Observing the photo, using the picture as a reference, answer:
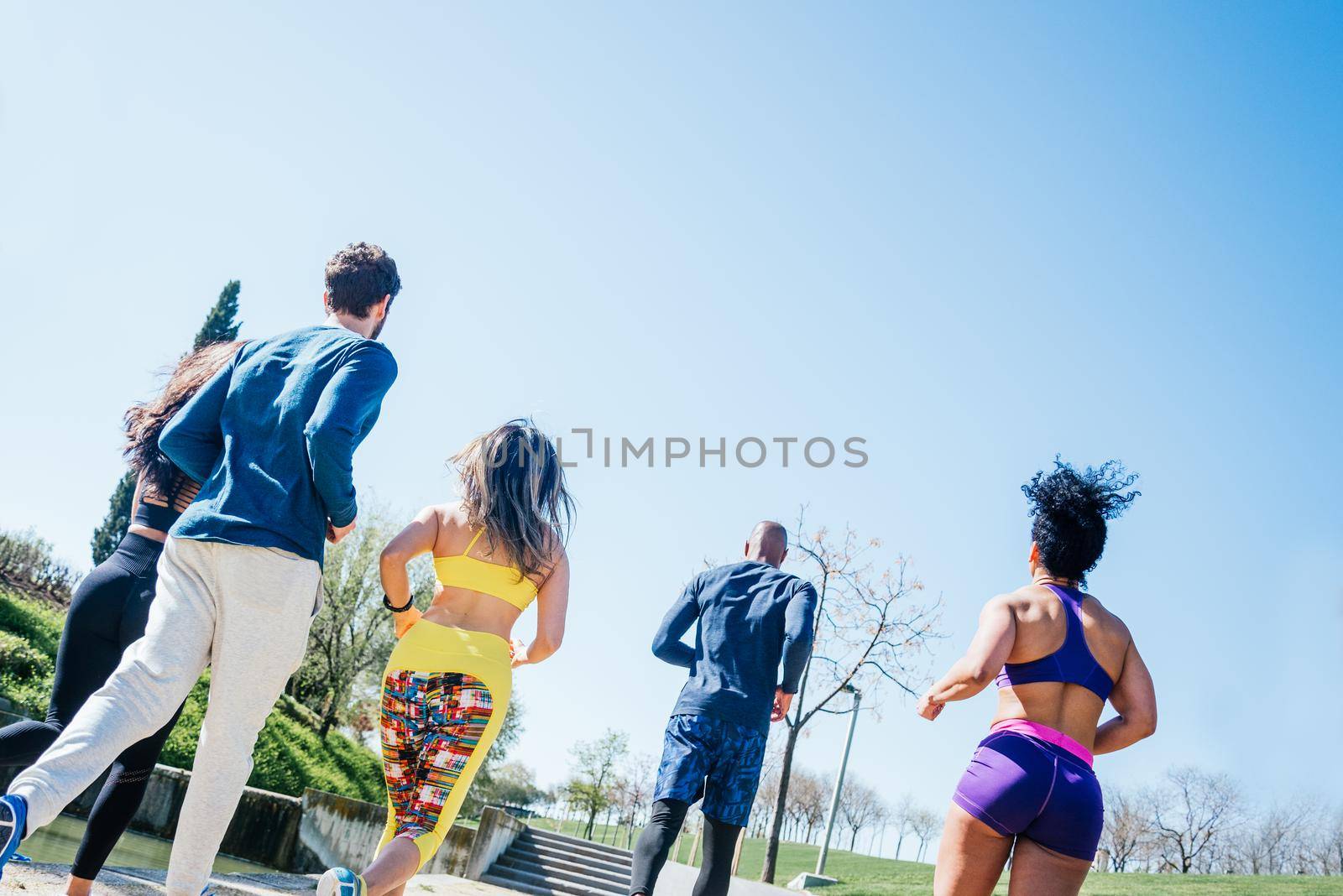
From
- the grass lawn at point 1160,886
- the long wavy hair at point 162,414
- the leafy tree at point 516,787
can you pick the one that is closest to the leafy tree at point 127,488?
the grass lawn at point 1160,886

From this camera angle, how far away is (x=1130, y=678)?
3.11 meters

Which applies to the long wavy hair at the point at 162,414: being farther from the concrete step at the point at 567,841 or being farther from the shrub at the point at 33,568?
the shrub at the point at 33,568

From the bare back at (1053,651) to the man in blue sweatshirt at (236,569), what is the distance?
2.16 meters

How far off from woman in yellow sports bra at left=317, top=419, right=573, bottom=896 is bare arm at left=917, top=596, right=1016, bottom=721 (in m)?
1.34

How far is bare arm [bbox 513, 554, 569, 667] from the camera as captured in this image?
3.38 metres

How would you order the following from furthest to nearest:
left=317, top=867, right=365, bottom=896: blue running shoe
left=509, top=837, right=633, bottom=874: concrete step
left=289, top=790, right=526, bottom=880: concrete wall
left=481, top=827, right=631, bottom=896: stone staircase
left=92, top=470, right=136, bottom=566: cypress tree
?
left=92, top=470, right=136, bottom=566: cypress tree → left=509, top=837, right=633, bottom=874: concrete step → left=481, top=827, right=631, bottom=896: stone staircase → left=289, top=790, right=526, bottom=880: concrete wall → left=317, top=867, right=365, bottom=896: blue running shoe

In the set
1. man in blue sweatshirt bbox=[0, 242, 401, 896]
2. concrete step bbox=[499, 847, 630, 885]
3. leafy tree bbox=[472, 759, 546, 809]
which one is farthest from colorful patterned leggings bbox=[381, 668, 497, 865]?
leafy tree bbox=[472, 759, 546, 809]

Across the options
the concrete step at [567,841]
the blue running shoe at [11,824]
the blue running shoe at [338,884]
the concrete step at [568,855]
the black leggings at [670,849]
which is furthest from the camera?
the concrete step at [567,841]

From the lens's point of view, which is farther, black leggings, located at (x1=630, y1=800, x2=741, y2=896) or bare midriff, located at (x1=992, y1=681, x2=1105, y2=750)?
black leggings, located at (x1=630, y1=800, x2=741, y2=896)

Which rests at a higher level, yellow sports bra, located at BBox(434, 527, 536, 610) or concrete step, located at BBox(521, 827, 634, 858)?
yellow sports bra, located at BBox(434, 527, 536, 610)

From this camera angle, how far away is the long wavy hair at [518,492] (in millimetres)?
3285

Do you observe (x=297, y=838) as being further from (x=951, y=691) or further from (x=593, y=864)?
(x=951, y=691)

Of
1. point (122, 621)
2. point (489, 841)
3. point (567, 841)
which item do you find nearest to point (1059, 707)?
point (122, 621)

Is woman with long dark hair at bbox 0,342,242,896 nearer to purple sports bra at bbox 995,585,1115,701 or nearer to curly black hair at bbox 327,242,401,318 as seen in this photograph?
curly black hair at bbox 327,242,401,318
